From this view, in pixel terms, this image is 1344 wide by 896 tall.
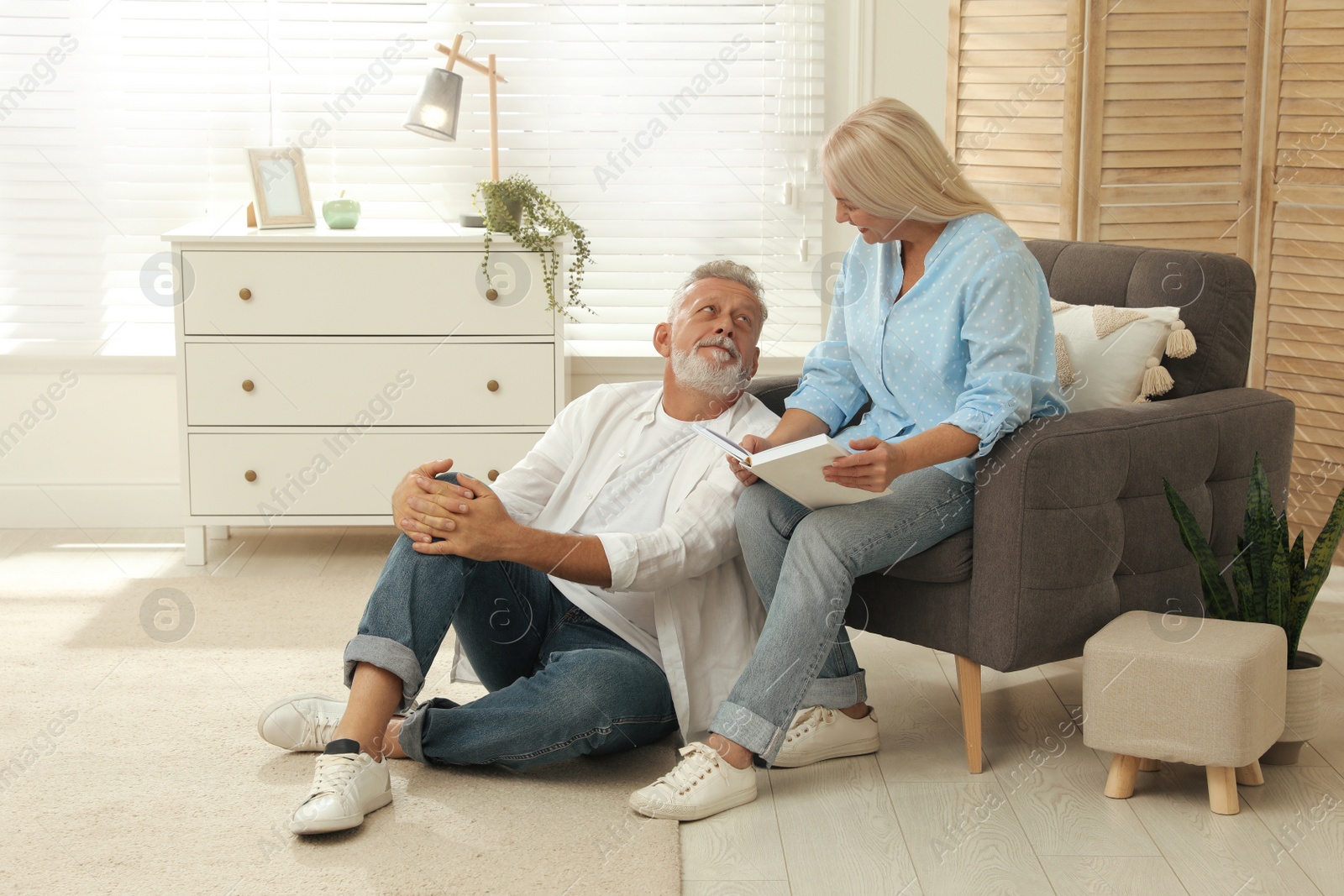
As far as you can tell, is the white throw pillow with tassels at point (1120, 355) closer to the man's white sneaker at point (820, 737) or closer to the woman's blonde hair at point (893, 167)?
the woman's blonde hair at point (893, 167)

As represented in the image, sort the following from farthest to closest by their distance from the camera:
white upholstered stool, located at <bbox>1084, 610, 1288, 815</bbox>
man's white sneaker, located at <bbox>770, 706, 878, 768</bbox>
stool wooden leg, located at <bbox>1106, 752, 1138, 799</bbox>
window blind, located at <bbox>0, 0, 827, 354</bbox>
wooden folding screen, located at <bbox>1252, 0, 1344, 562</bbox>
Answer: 1. window blind, located at <bbox>0, 0, 827, 354</bbox>
2. wooden folding screen, located at <bbox>1252, 0, 1344, 562</bbox>
3. man's white sneaker, located at <bbox>770, 706, 878, 768</bbox>
4. stool wooden leg, located at <bbox>1106, 752, 1138, 799</bbox>
5. white upholstered stool, located at <bbox>1084, 610, 1288, 815</bbox>

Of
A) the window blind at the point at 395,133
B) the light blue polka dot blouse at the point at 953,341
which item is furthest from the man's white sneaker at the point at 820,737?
the window blind at the point at 395,133

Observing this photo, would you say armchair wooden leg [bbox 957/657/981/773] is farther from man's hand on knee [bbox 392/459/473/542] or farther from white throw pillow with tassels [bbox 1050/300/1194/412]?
man's hand on knee [bbox 392/459/473/542]

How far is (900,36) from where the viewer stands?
147 inches

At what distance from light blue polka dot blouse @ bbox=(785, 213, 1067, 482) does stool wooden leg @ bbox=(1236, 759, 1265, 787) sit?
0.66 metres

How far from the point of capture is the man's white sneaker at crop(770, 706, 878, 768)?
2.23m

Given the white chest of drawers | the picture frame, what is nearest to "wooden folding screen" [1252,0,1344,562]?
the white chest of drawers

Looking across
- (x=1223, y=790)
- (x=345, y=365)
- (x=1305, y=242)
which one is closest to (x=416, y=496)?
(x=1223, y=790)

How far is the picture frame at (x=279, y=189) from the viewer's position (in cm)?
354

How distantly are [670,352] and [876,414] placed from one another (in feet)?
1.28

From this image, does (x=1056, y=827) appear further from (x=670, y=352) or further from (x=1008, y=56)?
(x=1008, y=56)

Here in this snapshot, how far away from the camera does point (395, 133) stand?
12.7 ft

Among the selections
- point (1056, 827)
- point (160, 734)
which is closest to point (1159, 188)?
point (1056, 827)

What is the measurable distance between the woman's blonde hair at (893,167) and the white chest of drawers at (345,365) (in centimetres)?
143
